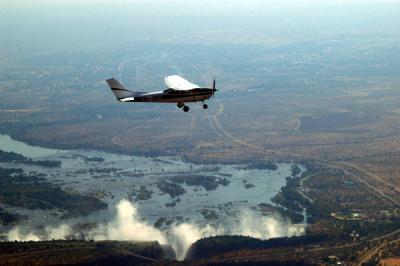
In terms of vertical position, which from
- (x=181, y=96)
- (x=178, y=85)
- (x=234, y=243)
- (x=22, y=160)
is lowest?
(x=234, y=243)

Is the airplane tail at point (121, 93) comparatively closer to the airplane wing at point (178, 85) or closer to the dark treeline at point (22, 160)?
the airplane wing at point (178, 85)

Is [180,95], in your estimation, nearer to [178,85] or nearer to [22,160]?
[178,85]

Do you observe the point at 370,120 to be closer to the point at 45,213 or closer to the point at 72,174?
the point at 72,174

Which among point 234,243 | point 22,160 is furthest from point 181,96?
point 22,160

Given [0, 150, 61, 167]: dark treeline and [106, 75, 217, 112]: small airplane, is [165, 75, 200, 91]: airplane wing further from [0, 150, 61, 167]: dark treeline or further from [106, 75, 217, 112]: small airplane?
[0, 150, 61, 167]: dark treeline

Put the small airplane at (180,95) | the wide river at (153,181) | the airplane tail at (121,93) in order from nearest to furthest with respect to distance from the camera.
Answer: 1. the small airplane at (180,95)
2. the airplane tail at (121,93)
3. the wide river at (153,181)

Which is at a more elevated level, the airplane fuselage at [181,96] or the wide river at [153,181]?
the wide river at [153,181]

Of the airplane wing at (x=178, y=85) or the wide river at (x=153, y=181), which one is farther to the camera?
the wide river at (x=153, y=181)

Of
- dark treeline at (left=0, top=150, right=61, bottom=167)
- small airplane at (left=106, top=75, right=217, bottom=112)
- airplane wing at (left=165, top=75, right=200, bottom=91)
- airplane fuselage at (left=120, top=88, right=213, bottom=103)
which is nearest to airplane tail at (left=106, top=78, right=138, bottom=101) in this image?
small airplane at (left=106, top=75, right=217, bottom=112)

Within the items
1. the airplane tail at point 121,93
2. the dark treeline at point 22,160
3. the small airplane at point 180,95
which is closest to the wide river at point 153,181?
the dark treeline at point 22,160
